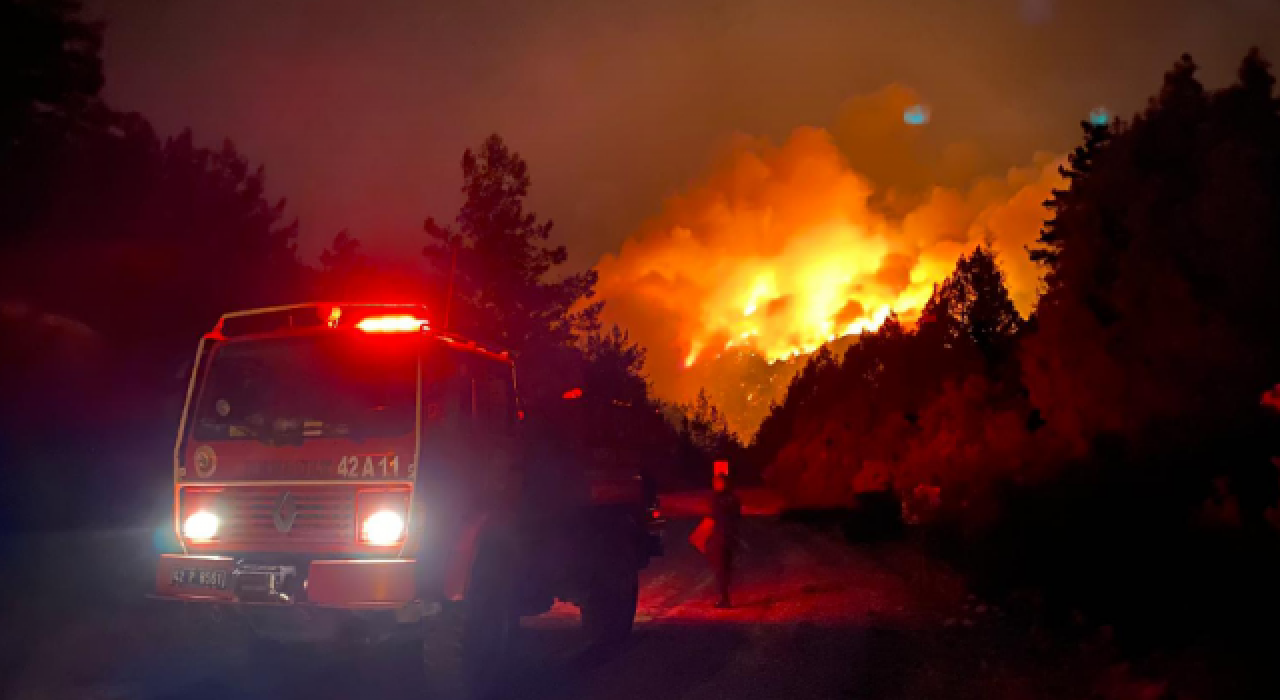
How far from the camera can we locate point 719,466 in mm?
15977

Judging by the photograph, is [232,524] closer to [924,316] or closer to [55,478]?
[55,478]

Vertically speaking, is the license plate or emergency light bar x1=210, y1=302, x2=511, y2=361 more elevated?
emergency light bar x1=210, y1=302, x2=511, y2=361

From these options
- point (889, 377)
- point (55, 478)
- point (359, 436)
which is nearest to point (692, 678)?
point (359, 436)

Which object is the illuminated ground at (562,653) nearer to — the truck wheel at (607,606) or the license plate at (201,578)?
the truck wheel at (607,606)

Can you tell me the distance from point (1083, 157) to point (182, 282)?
50311 mm

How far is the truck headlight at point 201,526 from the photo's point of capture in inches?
307

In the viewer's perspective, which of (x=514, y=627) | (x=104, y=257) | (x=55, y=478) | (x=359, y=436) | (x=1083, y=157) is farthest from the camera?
(x=1083, y=157)

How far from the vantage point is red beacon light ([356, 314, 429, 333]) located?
8055mm

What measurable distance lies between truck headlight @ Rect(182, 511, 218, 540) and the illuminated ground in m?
0.92

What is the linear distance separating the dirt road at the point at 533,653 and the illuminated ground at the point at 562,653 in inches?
0.7

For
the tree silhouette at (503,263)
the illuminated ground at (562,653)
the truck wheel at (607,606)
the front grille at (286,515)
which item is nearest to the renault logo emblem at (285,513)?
the front grille at (286,515)

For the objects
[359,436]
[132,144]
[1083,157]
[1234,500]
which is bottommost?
[1234,500]

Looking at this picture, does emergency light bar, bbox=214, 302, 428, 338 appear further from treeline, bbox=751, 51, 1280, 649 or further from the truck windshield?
treeline, bbox=751, 51, 1280, 649

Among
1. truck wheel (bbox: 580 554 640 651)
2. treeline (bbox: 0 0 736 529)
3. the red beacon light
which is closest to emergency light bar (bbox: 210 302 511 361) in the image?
the red beacon light
